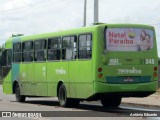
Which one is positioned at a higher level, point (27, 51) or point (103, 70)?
point (27, 51)

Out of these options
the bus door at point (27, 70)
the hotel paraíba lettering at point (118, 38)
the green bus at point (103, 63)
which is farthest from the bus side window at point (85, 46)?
the bus door at point (27, 70)

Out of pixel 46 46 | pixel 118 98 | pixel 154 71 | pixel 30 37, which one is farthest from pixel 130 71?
pixel 30 37

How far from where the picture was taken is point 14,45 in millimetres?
28094

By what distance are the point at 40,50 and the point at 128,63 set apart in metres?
5.22

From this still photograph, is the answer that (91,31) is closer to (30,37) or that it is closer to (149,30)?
(149,30)

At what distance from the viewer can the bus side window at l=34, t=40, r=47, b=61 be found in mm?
24812

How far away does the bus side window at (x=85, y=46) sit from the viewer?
21272 mm

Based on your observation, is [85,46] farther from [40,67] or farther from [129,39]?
[40,67]

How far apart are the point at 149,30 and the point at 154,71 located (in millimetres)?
1485

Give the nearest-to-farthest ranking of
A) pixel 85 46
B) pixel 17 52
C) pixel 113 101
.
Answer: pixel 85 46 < pixel 113 101 < pixel 17 52

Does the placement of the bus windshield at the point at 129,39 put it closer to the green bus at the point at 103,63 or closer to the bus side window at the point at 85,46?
the green bus at the point at 103,63

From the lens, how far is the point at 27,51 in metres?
26.4

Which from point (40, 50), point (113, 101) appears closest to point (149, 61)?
point (113, 101)

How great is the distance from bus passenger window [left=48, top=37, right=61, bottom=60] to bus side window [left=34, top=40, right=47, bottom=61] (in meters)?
0.48
